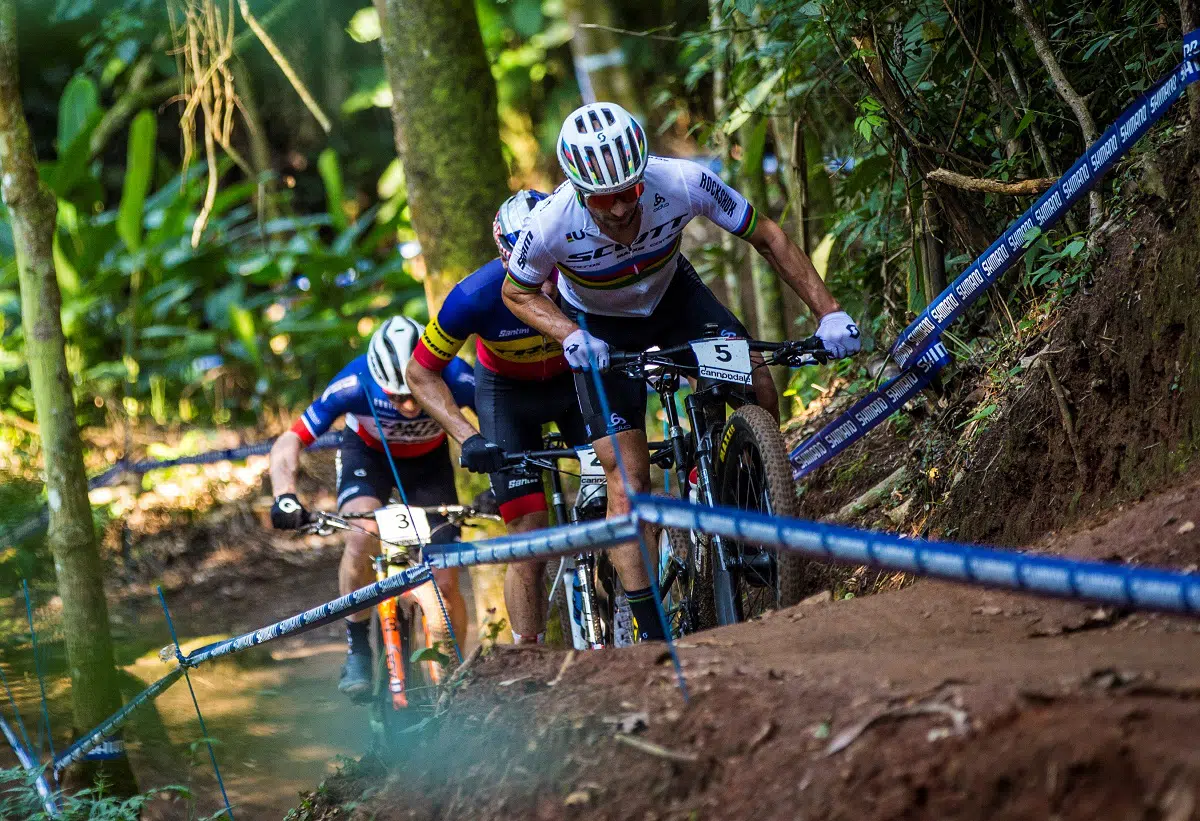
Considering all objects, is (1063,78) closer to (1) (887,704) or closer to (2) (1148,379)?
(2) (1148,379)

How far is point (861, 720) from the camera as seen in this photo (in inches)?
102

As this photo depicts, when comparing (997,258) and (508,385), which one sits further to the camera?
(508,385)

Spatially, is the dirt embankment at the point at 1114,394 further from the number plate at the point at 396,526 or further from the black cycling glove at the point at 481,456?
the number plate at the point at 396,526

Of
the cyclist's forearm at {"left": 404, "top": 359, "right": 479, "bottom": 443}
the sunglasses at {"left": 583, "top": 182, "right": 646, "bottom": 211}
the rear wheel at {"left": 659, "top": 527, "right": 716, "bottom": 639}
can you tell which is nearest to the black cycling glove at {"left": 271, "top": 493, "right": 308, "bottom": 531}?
the cyclist's forearm at {"left": 404, "top": 359, "right": 479, "bottom": 443}

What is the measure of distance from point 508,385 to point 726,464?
1.74m

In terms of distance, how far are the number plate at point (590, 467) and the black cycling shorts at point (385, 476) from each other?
181 cm

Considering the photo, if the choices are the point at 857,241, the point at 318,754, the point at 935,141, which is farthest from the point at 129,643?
the point at 935,141

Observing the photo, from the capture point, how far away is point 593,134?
459 centimetres

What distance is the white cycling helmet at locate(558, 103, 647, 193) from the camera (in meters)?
4.55

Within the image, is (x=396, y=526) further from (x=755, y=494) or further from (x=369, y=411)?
(x=755, y=494)

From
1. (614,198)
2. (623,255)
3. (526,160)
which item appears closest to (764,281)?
(623,255)

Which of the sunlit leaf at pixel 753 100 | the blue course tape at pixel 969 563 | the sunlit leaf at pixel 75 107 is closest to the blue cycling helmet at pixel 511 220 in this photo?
the sunlit leaf at pixel 753 100

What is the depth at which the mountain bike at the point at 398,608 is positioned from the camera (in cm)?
589

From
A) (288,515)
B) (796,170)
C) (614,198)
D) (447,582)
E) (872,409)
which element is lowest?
(447,582)
